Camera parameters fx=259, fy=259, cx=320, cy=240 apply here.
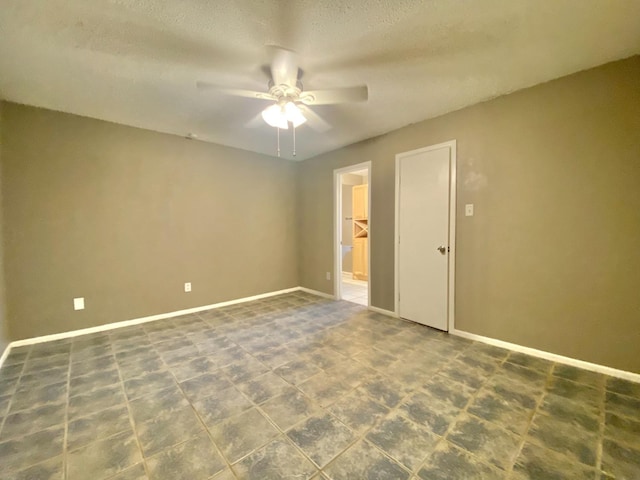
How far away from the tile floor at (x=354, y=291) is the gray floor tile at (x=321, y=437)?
8.15 ft

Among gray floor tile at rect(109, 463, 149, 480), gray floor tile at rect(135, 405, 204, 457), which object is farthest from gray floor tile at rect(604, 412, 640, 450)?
gray floor tile at rect(109, 463, 149, 480)

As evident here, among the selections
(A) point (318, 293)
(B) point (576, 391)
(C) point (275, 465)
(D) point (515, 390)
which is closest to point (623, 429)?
(B) point (576, 391)

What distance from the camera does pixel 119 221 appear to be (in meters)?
3.14

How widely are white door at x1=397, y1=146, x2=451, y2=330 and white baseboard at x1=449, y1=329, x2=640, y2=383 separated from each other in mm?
308

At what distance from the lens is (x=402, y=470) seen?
4.18 feet

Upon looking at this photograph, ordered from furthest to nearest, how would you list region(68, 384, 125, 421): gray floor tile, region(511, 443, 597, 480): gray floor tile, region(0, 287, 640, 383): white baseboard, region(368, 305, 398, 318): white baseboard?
region(368, 305, 398, 318): white baseboard < region(0, 287, 640, 383): white baseboard < region(68, 384, 125, 421): gray floor tile < region(511, 443, 597, 480): gray floor tile

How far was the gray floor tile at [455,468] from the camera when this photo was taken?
4.06 ft

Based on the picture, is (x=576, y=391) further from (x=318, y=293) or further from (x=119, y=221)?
(x=119, y=221)

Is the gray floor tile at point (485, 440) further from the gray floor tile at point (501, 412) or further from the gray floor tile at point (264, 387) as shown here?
the gray floor tile at point (264, 387)

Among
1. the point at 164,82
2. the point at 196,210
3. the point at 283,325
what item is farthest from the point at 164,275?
the point at 164,82

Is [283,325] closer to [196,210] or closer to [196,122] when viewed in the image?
[196,210]

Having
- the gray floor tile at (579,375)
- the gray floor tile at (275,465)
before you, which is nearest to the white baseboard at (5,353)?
the gray floor tile at (275,465)

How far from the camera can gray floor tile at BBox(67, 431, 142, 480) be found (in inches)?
49.9

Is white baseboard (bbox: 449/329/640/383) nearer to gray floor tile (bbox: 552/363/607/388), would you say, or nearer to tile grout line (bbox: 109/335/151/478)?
gray floor tile (bbox: 552/363/607/388)
